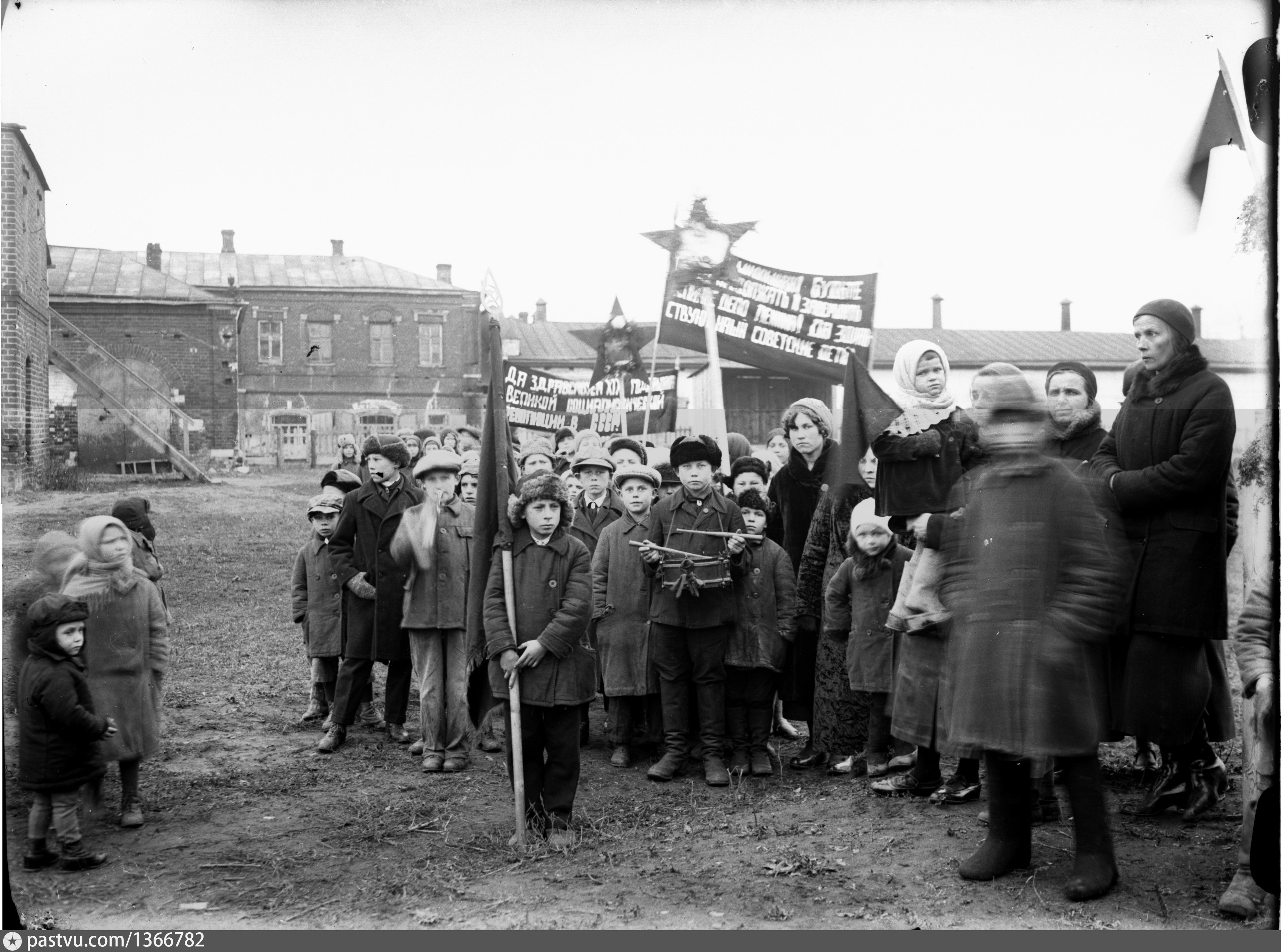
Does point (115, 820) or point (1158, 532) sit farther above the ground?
point (1158, 532)

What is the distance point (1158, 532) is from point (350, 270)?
505cm

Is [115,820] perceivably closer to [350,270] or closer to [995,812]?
[350,270]

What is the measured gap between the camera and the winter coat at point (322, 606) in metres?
6.97

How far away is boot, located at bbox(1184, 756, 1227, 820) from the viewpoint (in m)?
4.72

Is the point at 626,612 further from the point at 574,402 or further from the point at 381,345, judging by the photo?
the point at 574,402

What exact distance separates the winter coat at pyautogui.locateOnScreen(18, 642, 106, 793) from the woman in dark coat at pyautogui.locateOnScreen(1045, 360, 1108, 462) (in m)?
4.54

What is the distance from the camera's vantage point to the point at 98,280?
6109mm

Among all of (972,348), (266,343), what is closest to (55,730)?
(266,343)

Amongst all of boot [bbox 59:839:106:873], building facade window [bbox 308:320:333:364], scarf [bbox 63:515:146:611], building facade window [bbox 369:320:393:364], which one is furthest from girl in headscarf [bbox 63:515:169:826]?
building facade window [bbox 369:320:393:364]

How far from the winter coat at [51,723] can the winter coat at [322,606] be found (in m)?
2.46

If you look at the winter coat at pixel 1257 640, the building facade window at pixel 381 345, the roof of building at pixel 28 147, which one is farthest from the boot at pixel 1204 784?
the roof of building at pixel 28 147

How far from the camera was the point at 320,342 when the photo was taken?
24.7 ft

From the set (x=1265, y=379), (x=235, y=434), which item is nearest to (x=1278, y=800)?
(x=1265, y=379)

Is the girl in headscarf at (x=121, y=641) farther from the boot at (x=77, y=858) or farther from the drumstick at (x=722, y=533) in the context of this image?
the drumstick at (x=722, y=533)
